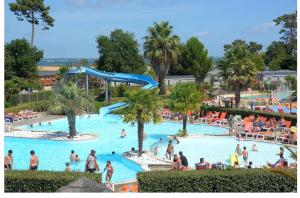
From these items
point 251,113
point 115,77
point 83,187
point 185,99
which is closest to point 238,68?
point 251,113

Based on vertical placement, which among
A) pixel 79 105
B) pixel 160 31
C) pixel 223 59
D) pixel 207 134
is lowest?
pixel 207 134

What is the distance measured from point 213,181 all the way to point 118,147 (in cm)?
1167

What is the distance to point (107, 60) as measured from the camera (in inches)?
2207

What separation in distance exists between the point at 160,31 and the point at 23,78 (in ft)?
48.0

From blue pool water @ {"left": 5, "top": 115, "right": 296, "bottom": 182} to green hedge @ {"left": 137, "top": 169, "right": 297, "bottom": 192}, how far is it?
15.1 ft

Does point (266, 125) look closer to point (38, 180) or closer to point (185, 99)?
point (185, 99)

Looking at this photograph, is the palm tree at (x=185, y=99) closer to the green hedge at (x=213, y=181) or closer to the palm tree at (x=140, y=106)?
the palm tree at (x=140, y=106)

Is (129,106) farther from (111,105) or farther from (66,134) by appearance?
(111,105)

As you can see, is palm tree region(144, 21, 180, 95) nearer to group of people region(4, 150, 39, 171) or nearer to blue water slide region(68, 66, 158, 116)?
blue water slide region(68, 66, 158, 116)

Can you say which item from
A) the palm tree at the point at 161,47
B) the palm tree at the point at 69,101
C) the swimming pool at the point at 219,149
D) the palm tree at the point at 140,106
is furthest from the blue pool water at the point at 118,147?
the palm tree at the point at 161,47

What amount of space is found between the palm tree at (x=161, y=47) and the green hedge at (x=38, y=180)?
34128 millimetres

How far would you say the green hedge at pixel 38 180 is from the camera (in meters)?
13.8
